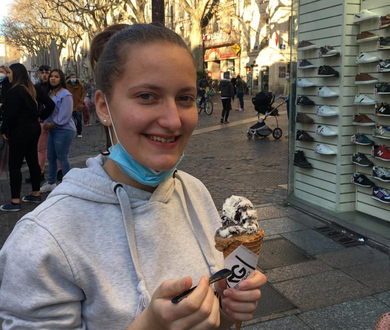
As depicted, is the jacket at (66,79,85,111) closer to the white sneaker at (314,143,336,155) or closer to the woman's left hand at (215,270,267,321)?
the white sneaker at (314,143,336,155)

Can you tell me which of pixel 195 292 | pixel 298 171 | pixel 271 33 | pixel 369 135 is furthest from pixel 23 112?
pixel 271 33

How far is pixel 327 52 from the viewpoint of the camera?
515 centimetres

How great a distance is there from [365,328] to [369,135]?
269cm

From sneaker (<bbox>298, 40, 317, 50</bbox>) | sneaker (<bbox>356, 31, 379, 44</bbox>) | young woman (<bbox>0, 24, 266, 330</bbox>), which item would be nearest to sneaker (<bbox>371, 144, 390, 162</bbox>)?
sneaker (<bbox>356, 31, 379, 44</bbox>)

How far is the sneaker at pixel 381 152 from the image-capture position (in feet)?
15.4

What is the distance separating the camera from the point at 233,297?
48.4 inches

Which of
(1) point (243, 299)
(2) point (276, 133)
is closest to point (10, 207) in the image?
(1) point (243, 299)

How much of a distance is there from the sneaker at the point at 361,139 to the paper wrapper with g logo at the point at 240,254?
404cm

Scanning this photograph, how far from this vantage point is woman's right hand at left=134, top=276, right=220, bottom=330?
0.96 meters

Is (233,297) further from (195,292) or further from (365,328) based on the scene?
(365,328)

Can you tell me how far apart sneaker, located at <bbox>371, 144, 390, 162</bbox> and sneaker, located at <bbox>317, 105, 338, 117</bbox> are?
676 mm

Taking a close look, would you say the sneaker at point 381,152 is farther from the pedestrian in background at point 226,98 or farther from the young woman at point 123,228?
the pedestrian in background at point 226,98

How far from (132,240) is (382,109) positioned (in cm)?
422

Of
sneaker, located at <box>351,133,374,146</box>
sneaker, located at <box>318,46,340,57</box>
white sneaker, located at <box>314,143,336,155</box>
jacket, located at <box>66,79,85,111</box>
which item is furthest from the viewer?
jacket, located at <box>66,79,85,111</box>
